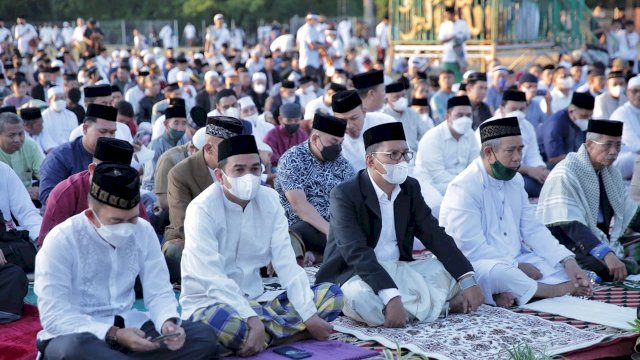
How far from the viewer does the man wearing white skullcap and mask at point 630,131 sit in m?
9.18

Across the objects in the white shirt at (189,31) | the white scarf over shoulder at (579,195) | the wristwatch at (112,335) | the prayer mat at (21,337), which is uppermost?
the white shirt at (189,31)

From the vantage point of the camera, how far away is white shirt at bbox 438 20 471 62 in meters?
16.7

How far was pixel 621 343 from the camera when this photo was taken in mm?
4555

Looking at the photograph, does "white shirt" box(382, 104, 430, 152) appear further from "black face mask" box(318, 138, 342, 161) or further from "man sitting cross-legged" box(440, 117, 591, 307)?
"man sitting cross-legged" box(440, 117, 591, 307)

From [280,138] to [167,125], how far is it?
1.13m

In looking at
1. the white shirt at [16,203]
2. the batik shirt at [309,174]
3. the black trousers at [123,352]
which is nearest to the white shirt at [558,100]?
the batik shirt at [309,174]

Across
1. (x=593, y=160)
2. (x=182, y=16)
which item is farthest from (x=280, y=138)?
(x=182, y=16)

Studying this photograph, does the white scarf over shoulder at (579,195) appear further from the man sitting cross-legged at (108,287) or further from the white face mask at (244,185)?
the man sitting cross-legged at (108,287)

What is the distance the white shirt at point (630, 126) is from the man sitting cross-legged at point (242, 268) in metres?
5.53

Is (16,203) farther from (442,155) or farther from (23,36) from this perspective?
(23,36)

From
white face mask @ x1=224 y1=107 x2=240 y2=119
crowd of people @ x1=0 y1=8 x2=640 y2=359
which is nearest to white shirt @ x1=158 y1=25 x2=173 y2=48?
white face mask @ x1=224 y1=107 x2=240 y2=119

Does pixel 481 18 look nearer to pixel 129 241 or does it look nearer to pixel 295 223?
pixel 295 223

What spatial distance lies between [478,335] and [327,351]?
75cm

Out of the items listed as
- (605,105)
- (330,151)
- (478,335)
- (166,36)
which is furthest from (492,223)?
(166,36)
